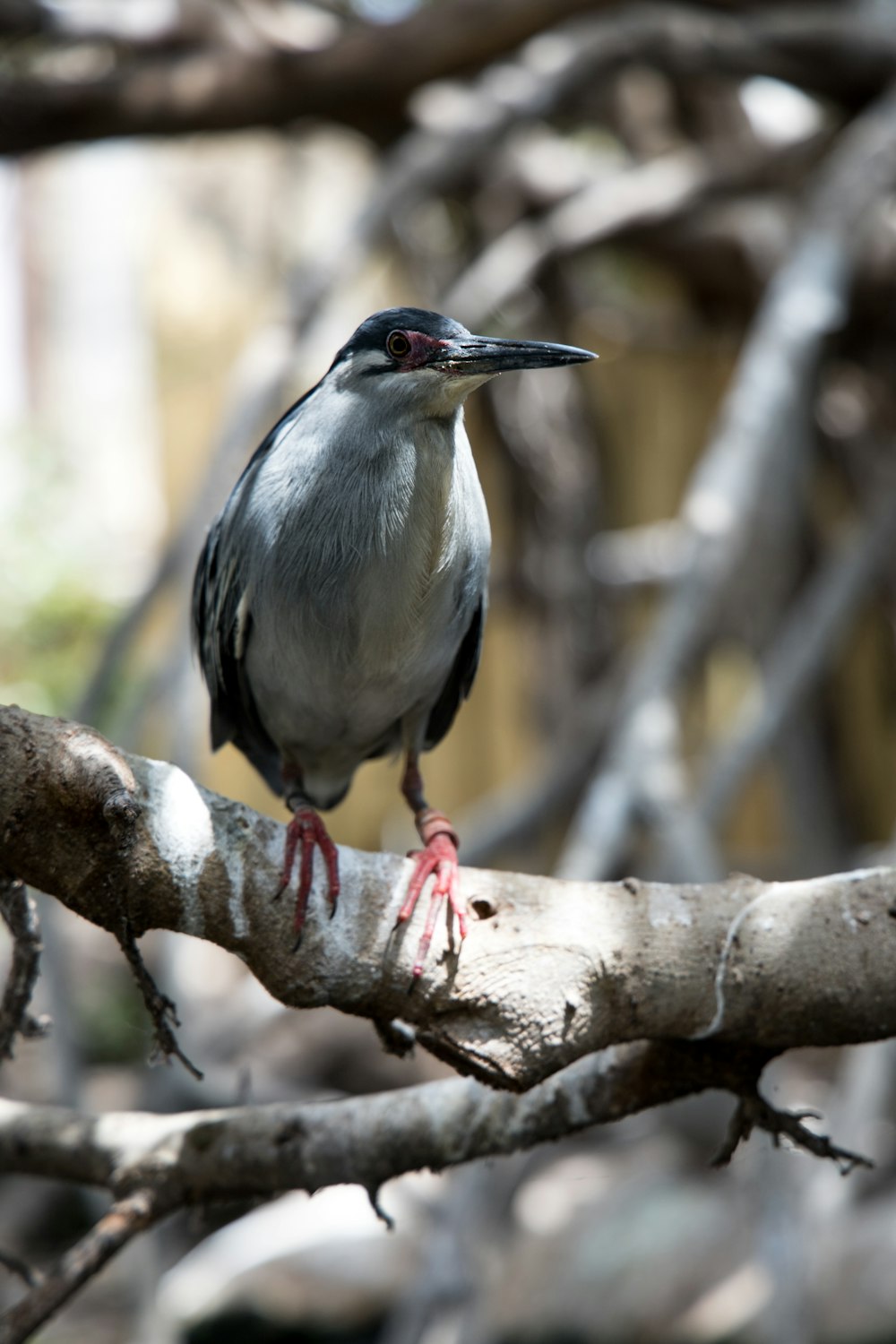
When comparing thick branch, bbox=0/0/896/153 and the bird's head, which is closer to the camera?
the bird's head

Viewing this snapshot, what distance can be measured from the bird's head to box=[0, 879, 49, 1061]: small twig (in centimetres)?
101

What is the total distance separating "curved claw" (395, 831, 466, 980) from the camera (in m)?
A: 1.78

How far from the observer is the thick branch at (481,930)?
1.56m

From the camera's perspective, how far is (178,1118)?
2.31m

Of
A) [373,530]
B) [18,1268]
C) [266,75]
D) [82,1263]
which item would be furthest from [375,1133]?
[266,75]

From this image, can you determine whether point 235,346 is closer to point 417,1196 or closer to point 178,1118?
point 417,1196

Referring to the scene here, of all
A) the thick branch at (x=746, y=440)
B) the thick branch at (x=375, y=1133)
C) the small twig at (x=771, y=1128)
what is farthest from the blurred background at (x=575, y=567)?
the small twig at (x=771, y=1128)

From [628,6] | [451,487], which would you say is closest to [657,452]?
[628,6]

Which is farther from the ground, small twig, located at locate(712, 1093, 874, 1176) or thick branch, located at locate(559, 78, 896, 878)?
thick branch, located at locate(559, 78, 896, 878)

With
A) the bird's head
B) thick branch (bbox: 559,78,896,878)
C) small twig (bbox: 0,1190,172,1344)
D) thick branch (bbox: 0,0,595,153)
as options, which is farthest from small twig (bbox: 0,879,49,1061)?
thick branch (bbox: 0,0,595,153)

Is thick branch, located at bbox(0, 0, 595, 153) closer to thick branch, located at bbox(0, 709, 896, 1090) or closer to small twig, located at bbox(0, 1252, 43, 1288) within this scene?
thick branch, located at bbox(0, 709, 896, 1090)

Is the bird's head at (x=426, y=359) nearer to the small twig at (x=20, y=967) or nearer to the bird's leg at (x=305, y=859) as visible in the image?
the bird's leg at (x=305, y=859)

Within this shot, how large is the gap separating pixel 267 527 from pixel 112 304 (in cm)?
1047

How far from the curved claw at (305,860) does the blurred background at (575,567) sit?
1.78 metres
